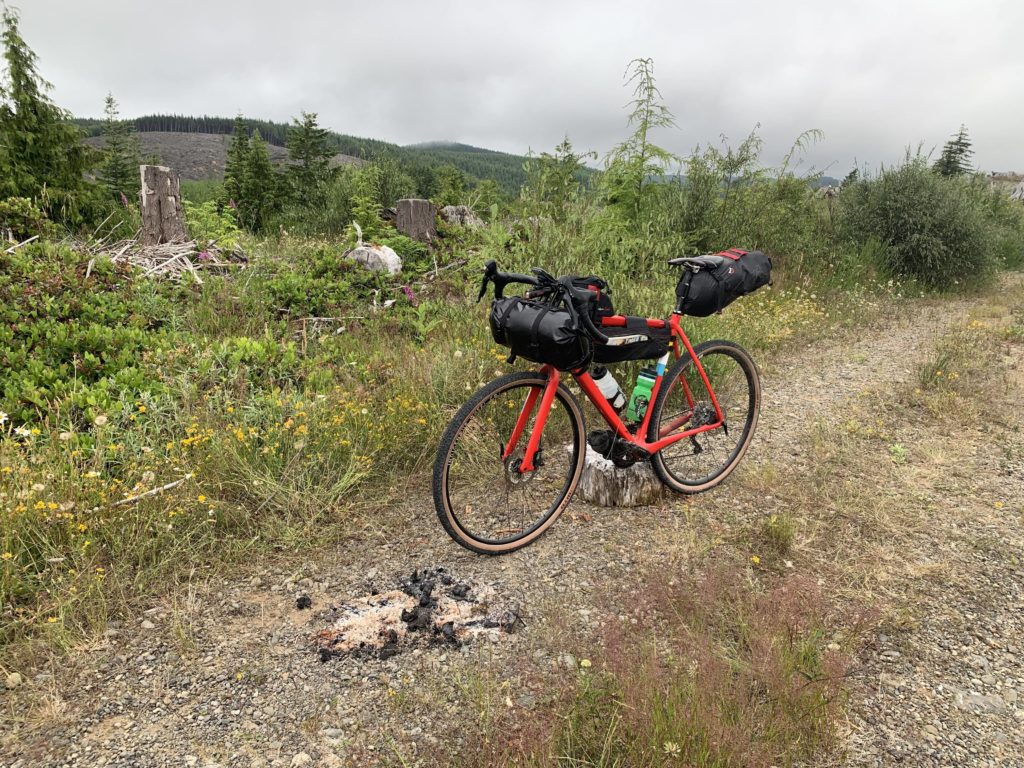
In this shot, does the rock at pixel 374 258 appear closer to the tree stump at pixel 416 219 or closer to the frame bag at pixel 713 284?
the tree stump at pixel 416 219

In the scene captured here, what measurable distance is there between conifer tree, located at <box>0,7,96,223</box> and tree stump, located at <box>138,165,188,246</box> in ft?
11.8

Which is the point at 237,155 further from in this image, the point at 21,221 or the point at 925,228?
the point at 925,228

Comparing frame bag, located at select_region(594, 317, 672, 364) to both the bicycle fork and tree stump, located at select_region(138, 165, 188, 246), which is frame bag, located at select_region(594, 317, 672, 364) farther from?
tree stump, located at select_region(138, 165, 188, 246)

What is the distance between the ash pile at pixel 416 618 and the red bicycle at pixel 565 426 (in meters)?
0.29

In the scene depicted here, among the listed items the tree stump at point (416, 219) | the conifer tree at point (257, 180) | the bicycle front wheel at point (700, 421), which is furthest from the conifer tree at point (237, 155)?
the bicycle front wheel at point (700, 421)

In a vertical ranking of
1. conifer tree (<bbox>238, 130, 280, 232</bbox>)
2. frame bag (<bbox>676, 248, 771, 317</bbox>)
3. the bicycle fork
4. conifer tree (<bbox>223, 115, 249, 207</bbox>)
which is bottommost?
the bicycle fork

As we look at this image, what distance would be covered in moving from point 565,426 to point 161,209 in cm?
719

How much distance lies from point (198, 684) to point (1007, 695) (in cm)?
342

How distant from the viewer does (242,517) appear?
3.39 metres

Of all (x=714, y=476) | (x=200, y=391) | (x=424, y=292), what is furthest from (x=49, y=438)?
(x=424, y=292)

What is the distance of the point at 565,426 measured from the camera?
470 centimetres

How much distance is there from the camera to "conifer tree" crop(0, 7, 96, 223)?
10977 millimetres

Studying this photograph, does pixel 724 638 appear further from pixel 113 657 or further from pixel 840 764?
pixel 113 657

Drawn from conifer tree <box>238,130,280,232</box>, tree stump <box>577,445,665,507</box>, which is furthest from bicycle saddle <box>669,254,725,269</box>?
conifer tree <box>238,130,280,232</box>
